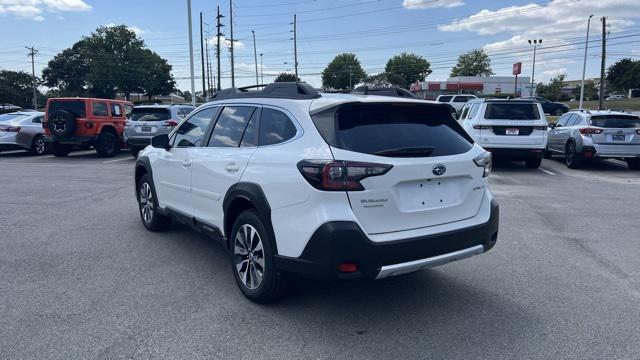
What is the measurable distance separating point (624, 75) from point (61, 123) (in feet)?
338

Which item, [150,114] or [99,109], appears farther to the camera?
[99,109]

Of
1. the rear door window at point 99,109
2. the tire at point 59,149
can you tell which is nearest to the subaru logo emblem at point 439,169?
the rear door window at point 99,109

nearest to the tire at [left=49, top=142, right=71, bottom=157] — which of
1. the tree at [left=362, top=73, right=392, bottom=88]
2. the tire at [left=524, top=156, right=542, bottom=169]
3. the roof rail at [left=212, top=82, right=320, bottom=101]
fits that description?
the roof rail at [left=212, top=82, right=320, bottom=101]

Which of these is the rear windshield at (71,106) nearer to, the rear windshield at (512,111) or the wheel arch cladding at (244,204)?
the rear windshield at (512,111)

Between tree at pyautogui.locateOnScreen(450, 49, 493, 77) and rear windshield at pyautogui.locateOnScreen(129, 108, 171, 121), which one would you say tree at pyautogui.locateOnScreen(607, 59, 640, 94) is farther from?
rear windshield at pyautogui.locateOnScreen(129, 108, 171, 121)

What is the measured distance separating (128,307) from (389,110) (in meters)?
2.64

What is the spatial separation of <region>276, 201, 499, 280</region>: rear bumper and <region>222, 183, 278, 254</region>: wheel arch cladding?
1.12ft

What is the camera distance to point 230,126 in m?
4.62

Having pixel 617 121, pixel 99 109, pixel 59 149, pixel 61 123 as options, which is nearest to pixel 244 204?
pixel 617 121

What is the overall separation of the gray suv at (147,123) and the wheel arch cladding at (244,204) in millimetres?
11464

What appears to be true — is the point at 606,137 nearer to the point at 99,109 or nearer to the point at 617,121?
the point at 617,121

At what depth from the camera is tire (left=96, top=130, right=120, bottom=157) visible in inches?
634

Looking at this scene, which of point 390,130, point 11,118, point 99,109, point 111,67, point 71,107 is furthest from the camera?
point 111,67

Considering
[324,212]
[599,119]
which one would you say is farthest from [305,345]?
[599,119]
